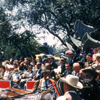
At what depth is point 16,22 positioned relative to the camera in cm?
2022

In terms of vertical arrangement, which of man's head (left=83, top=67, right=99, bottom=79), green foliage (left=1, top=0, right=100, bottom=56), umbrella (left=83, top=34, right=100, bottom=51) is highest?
green foliage (left=1, top=0, right=100, bottom=56)

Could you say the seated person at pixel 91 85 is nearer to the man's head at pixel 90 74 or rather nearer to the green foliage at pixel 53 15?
the man's head at pixel 90 74

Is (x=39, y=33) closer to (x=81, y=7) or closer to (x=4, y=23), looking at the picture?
(x=4, y=23)

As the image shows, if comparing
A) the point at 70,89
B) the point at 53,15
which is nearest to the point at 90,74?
the point at 70,89

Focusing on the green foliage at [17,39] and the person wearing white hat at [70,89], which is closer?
the person wearing white hat at [70,89]

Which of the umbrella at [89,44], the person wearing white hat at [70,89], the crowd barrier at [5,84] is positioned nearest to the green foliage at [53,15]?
the umbrella at [89,44]

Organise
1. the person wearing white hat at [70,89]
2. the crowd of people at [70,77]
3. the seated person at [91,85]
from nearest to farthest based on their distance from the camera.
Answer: the person wearing white hat at [70,89] < the crowd of people at [70,77] < the seated person at [91,85]

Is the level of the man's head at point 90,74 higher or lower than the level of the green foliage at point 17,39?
lower

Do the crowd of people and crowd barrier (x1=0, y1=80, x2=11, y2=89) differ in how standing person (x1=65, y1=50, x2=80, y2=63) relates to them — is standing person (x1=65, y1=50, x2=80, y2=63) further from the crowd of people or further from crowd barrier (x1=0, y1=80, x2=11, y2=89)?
crowd barrier (x1=0, y1=80, x2=11, y2=89)

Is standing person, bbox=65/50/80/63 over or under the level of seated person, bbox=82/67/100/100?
over

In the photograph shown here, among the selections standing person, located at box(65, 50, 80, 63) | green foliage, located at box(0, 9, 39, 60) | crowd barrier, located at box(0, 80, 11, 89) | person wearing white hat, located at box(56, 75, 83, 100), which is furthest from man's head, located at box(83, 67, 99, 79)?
green foliage, located at box(0, 9, 39, 60)

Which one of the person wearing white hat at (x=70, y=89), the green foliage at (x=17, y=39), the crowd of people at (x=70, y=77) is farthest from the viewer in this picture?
A: the green foliage at (x=17, y=39)

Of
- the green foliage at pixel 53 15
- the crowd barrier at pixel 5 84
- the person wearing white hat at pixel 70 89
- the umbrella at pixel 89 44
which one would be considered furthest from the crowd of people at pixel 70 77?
the green foliage at pixel 53 15

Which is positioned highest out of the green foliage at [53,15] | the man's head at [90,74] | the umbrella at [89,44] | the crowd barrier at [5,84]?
the green foliage at [53,15]
